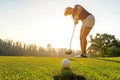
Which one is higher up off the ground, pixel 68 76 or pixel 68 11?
pixel 68 11

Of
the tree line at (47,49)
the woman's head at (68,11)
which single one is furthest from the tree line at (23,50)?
the woman's head at (68,11)

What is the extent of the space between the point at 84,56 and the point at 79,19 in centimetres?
274

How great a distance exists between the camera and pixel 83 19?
21.0 m

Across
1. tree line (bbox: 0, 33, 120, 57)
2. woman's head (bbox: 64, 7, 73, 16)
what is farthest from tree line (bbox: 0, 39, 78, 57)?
woman's head (bbox: 64, 7, 73, 16)

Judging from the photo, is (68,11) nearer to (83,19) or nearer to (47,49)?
(83,19)

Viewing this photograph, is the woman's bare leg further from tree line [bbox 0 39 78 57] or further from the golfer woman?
tree line [bbox 0 39 78 57]

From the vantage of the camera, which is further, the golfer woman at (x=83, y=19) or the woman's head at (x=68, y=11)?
the woman's head at (x=68, y=11)

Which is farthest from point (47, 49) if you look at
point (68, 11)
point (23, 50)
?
point (68, 11)

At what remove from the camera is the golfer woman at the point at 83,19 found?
67.5 ft

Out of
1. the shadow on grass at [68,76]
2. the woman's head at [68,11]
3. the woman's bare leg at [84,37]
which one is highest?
the woman's head at [68,11]

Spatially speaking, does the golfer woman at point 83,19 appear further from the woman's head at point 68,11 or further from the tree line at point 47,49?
the tree line at point 47,49

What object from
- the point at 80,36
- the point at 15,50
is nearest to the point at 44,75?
the point at 80,36

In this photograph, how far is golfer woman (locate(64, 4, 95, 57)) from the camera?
67.5ft

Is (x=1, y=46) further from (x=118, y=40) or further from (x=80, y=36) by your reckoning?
(x=80, y=36)
